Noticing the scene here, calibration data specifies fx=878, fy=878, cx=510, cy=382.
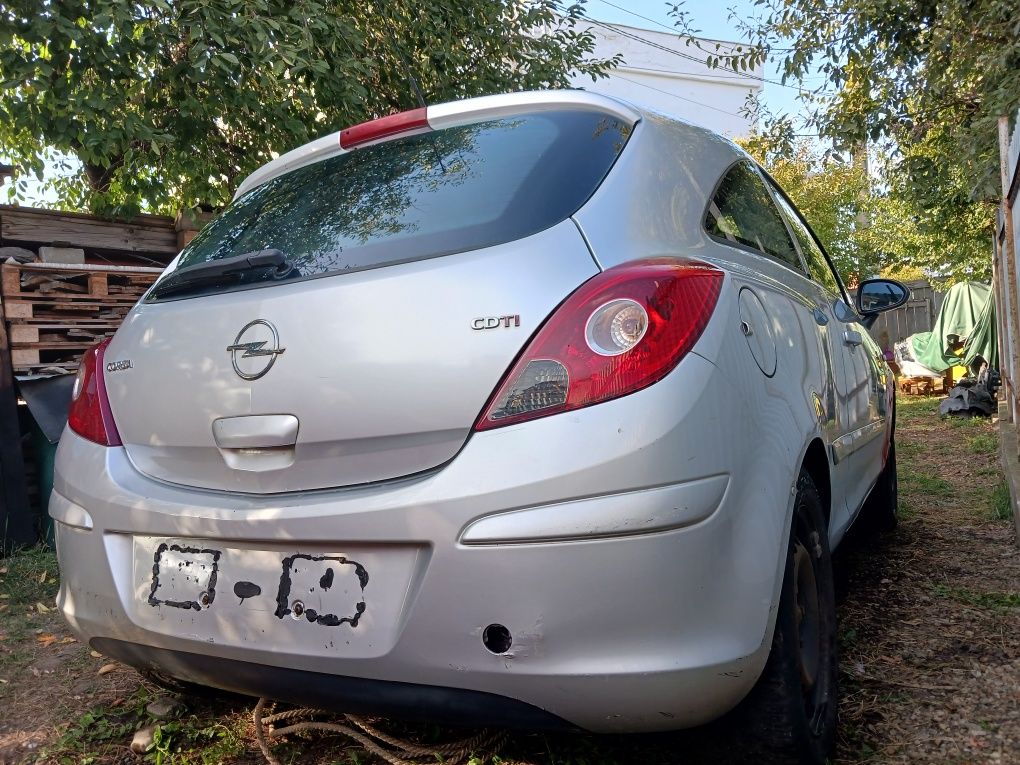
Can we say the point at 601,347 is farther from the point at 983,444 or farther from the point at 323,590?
the point at 983,444

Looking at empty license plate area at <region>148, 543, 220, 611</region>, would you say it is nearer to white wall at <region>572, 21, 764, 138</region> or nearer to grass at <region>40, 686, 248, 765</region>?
grass at <region>40, 686, 248, 765</region>

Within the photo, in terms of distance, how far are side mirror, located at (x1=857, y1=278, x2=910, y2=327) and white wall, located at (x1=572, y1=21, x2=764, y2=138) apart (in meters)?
27.9

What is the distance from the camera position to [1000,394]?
30.6ft

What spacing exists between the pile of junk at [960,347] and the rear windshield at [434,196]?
9.10 meters

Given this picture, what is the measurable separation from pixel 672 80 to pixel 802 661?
34.7 m

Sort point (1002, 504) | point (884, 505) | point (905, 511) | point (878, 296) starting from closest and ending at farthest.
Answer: point (878, 296) → point (884, 505) → point (1002, 504) → point (905, 511)

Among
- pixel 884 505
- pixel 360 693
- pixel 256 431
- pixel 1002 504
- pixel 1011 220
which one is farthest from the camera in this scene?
pixel 1011 220

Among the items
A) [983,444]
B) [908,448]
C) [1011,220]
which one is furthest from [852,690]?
[908,448]

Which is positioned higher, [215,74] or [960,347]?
[215,74]

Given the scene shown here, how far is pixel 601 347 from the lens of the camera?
1602mm

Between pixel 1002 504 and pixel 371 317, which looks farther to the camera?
pixel 1002 504

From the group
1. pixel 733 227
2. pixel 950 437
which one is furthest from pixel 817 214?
pixel 733 227

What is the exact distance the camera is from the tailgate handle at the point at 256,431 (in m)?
1.74

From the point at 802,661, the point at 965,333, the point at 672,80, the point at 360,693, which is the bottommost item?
the point at 965,333
